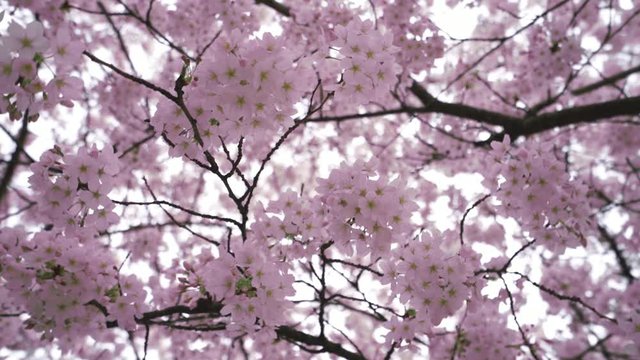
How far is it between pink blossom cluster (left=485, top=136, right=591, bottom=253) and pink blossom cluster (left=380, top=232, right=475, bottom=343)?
819mm

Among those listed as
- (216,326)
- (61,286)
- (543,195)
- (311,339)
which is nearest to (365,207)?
(311,339)

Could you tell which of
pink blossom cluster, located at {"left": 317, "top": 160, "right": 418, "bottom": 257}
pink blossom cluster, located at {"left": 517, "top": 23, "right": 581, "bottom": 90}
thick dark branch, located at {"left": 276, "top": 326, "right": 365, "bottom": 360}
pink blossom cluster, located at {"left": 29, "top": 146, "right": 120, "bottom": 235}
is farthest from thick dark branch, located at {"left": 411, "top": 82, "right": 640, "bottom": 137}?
pink blossom cluster, located at {"left": 29, "top": 146, "right": 120, "bottom": 235}

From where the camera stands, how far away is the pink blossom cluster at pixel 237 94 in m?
2.63

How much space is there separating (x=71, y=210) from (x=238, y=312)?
117 cm

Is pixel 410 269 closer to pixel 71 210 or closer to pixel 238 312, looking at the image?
pixel 238 312

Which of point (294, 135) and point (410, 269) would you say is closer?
point (410, 269)

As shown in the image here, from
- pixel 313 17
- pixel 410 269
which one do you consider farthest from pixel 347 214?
pixel 313 17

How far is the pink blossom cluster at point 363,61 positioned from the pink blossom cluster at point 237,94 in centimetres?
28

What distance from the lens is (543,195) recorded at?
3744mm

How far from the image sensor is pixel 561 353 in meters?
8.91

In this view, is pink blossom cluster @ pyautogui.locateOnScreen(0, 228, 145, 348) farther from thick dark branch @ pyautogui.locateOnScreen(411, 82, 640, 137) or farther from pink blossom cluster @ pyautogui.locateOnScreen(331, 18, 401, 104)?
thick dark branch @ pyautogui.locateOnScreen(411, 82, 640, 137)

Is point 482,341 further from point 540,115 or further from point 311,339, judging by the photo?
point 540,115

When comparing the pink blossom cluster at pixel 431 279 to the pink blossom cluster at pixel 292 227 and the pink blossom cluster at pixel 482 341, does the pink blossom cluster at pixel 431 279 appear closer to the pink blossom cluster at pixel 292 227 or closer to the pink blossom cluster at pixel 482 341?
the pink blossom cluster at pixel 292 227

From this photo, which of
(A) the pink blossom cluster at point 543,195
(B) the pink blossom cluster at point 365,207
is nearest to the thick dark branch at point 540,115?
(A) the pink blossom cluster at point 543,195
